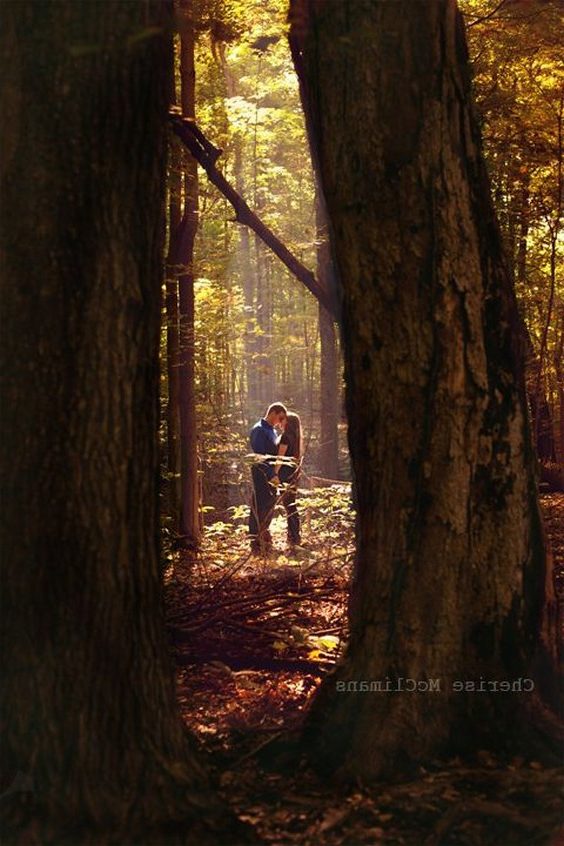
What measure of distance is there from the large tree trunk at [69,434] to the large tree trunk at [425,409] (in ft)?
4.16

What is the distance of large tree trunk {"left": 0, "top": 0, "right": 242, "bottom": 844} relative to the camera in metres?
3.46

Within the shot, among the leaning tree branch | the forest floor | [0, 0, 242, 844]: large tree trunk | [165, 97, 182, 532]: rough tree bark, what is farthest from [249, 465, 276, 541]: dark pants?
[0, 0, 242, 844]: large tree trunk

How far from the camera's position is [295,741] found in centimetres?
441

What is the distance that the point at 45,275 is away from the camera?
3.46 m

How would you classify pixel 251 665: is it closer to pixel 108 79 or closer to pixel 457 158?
pixel 457 158

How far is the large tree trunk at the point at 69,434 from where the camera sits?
11.4ft

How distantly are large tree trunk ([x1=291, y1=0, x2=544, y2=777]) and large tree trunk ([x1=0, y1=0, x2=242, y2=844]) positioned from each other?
49.9 inches

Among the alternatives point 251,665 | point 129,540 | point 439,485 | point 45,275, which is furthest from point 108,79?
point 251,665

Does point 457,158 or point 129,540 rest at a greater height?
point 457,158

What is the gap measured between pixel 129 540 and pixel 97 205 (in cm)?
143

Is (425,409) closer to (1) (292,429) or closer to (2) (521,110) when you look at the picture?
(2) (521,110)

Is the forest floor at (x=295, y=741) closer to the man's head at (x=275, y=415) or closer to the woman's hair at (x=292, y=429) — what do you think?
the woman's hair at (x=292, y=429)

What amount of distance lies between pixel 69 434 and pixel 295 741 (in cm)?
210

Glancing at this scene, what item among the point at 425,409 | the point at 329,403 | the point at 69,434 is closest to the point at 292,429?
the point at 425,409
